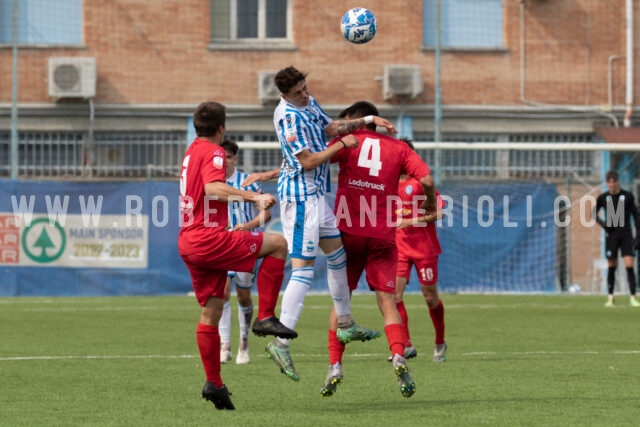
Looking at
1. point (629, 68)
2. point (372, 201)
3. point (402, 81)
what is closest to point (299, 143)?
point (372, 201)

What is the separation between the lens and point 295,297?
9.47 m

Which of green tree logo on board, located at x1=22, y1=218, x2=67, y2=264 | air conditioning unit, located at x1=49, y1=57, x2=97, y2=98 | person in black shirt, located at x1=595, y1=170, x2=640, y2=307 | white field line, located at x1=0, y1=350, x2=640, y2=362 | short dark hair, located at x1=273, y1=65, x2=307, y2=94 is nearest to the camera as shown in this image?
short dark hair, located at x1=273, y1=65, x2=307, y2=94

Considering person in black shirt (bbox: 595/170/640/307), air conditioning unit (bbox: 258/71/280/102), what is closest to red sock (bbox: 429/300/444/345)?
person in black shirt (bbox: 595/170/640/307)

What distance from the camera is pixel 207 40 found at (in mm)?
28906

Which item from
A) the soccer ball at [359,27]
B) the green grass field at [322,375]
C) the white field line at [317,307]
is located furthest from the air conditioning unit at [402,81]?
the soccer ball at [359,27]

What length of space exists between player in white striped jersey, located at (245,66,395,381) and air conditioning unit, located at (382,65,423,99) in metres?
18.7

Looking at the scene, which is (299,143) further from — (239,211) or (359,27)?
(239,211)

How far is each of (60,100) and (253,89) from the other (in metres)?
4.30

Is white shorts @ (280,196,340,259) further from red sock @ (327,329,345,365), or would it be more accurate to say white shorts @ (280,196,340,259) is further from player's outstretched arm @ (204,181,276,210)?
player's outstretched arm @ (204,181,276,210)

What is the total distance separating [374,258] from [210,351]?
66.2 inches

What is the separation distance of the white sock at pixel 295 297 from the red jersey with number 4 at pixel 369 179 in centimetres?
51

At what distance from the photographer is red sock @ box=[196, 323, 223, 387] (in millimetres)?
8703

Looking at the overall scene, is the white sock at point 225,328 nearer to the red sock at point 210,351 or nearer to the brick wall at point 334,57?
the red sock at point 210,351

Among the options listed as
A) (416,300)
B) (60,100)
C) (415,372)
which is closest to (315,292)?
(416,300)
